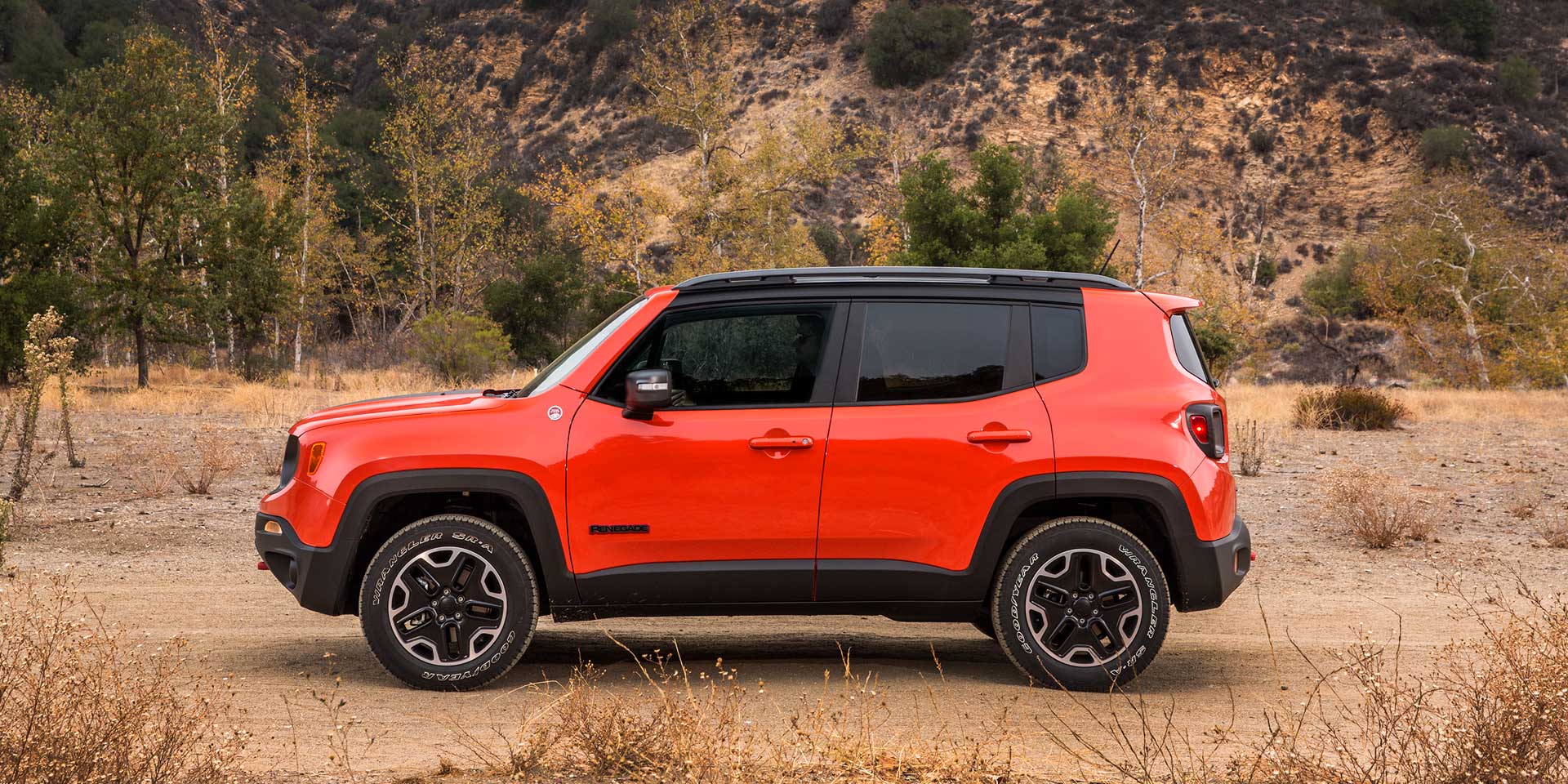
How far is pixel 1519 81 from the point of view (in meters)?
66.0

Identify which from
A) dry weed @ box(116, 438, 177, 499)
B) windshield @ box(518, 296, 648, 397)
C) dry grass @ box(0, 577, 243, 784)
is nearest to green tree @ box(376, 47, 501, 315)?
dry weed @ box(116, 438, 177, 499)

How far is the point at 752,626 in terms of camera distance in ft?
26.9

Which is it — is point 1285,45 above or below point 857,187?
above

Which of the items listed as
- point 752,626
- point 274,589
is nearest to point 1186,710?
point 752,626

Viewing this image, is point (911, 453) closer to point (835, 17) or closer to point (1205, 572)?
point (1205, 572)

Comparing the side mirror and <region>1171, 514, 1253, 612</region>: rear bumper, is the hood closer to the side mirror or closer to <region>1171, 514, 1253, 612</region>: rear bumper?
the side mirror

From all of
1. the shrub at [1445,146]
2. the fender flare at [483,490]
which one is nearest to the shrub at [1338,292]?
the shrub at [1445,146]

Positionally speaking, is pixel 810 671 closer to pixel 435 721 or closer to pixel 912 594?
pixel 912 594

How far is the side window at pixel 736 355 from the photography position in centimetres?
609

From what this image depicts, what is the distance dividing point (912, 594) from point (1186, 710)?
1.38 m

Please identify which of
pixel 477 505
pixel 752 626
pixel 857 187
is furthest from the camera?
pixel 857 187

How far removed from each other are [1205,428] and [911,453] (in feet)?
4.77

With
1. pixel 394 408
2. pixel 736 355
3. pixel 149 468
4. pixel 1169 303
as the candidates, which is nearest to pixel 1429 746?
pixel 1169 303

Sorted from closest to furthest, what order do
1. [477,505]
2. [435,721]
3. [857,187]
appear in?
[435,721]
[477,505]
[857,187]
